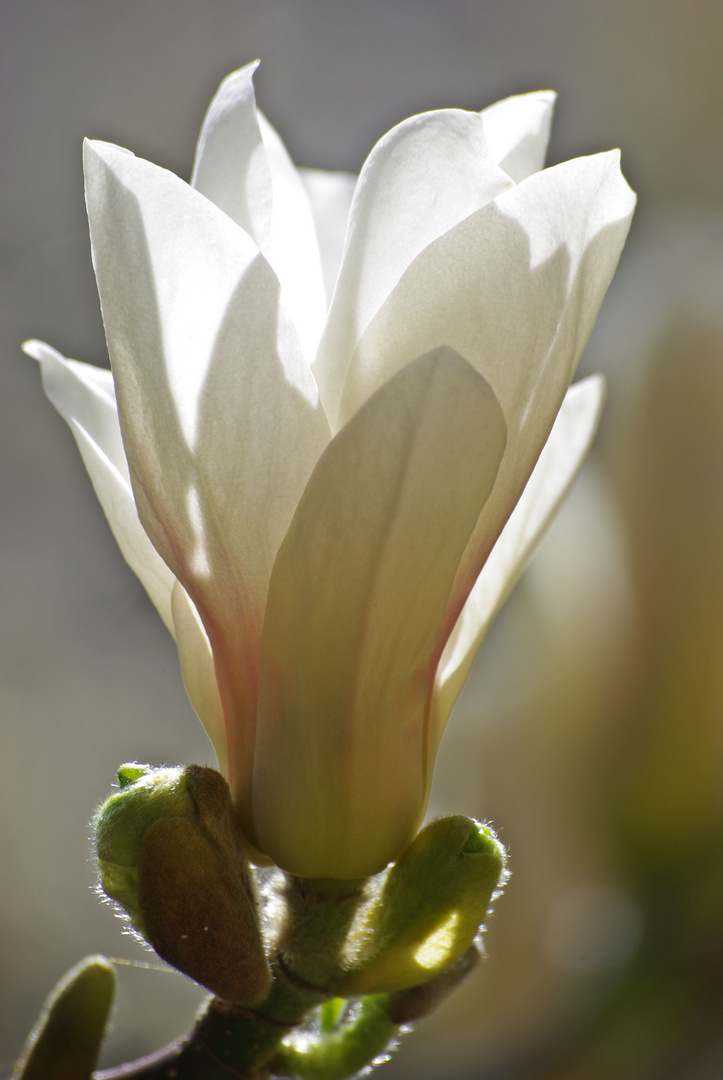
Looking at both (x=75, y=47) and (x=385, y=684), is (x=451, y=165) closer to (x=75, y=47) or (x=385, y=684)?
(x=385, y=684)

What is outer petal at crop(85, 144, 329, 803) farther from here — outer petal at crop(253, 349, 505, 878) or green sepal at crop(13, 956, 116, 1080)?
green sepal at crop(13, 956, 116, 1080)

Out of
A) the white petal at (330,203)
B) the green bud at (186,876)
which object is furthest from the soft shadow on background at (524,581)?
the green bud at (186,876)

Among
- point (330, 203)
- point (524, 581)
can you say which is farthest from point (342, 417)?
point (524, 581)

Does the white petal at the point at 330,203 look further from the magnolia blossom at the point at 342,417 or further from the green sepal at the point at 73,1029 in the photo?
the green sepal at the point at 73,1029

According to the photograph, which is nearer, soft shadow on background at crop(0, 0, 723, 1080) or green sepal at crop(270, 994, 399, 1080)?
green sepal at crop(270, 994, 399, 1080)

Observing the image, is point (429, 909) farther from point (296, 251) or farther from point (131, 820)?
point (296, 251)

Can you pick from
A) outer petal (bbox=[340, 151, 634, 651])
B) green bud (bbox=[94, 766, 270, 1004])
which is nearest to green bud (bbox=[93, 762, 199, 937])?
green bud (bbox=[94, 766, 270, 1004])
